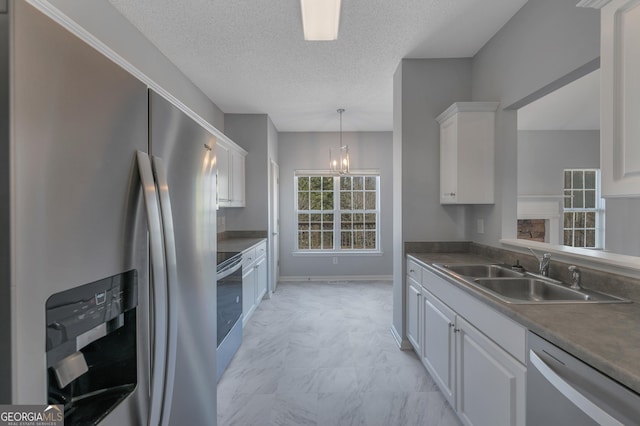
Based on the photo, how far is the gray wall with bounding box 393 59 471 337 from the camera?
2855 millimetres

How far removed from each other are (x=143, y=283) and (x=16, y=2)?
593 mm

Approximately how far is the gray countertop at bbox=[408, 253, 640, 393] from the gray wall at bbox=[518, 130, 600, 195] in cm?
416

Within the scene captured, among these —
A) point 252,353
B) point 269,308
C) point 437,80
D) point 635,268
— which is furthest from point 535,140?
point 252,353

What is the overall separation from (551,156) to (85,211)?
596 cm

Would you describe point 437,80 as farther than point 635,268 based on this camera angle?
Yes

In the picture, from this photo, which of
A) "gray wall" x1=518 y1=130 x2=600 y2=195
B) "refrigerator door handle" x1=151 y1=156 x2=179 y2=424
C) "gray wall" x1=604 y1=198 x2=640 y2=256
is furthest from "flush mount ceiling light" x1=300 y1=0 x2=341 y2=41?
"gray wall" x1=518 y1=130 x2=600 y2=195

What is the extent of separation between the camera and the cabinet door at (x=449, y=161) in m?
2.56

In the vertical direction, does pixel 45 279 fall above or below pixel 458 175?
below

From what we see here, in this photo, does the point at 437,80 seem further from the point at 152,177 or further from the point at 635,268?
the point at 152,177

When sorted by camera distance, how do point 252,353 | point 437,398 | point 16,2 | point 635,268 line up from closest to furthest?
1. point 16,2
2. point 635,268
3. point 437,398
4. point 252,353

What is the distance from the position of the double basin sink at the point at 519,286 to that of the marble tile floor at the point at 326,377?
0.89m

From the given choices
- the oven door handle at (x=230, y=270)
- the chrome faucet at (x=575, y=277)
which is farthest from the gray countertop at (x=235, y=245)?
the chrome faucet at (x=575, y=277)

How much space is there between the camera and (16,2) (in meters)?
0.49

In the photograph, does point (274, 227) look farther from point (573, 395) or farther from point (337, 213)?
point (573, 395)
